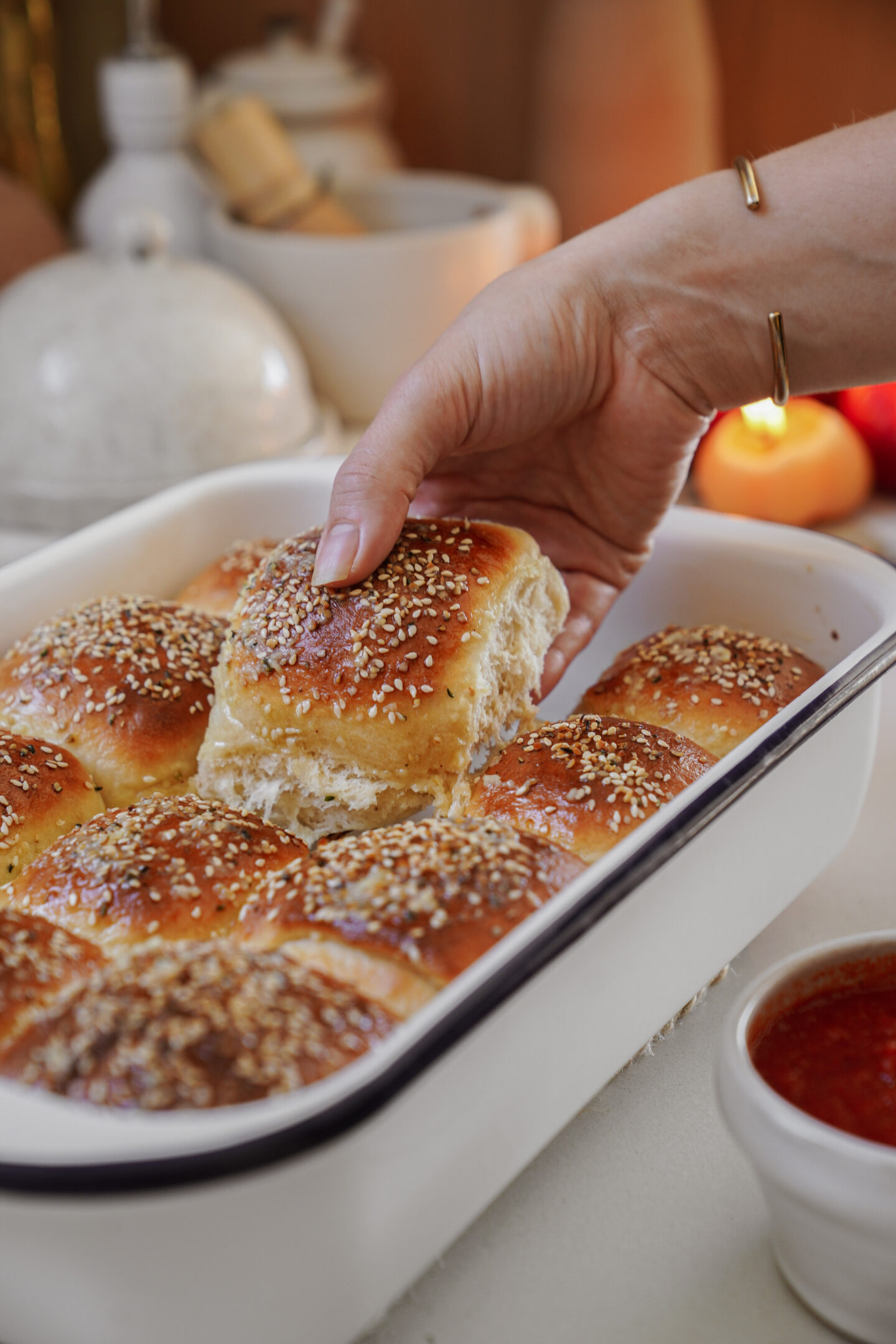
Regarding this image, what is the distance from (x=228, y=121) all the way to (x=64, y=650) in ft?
4.80

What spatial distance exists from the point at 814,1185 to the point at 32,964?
0.57 meters

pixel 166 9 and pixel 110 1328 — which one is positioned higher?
pixel 166 9

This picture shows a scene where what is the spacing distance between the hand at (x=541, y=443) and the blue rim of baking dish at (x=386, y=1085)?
0.51 meters

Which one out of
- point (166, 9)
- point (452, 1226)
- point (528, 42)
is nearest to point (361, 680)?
point (452, 1226)

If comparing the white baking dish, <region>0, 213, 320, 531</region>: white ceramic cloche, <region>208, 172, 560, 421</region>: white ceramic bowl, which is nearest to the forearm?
the white baking dish

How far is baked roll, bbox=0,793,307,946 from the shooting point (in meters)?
1.07

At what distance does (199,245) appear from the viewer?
2.73 m

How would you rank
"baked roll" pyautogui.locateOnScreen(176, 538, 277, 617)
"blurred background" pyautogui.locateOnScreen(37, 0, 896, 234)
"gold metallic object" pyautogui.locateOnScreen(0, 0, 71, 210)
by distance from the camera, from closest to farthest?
"baked roll" pyautogui.locateOnScreen(176, 538, 277, 617) → "blurred background" pyautogui.locateOnScreen(37, 0, 896, 234) → "gold metallic object" pyautogui.locateOnScreen(0, 0, 71, 210)

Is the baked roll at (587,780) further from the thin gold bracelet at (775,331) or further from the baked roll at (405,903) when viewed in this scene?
the thin gold bracelet at (775,331)

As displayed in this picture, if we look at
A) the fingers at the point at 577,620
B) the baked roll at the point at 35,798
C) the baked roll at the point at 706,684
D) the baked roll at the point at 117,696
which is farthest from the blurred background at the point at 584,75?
the baked roll at the point at 35,798

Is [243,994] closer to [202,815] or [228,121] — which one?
[202,815]

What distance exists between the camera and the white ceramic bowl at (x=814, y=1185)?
0.79 m

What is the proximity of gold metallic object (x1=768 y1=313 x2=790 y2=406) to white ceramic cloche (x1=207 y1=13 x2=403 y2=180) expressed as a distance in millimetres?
1580

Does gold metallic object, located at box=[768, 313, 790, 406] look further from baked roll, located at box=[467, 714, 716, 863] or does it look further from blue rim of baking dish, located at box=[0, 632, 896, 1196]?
blue rim of baking dish, located at box=[0, 632, 896, 1196]
